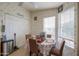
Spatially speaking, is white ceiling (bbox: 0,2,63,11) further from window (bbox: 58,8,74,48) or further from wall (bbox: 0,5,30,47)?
window (bbox: 58,8,74,48)

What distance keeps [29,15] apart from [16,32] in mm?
327

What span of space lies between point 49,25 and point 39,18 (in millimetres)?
190

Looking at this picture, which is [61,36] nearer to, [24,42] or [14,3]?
[24,42]

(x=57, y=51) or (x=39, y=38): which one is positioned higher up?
(x=39, y=38)

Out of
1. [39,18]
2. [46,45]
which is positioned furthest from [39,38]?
[39,18]

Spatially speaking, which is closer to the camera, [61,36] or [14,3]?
[14,3]

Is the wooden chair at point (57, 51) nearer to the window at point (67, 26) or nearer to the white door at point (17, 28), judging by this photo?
the window at point (67, 26)

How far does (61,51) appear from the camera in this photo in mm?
1688

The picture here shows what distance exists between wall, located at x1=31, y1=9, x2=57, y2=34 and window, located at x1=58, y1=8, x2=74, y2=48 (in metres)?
0.14

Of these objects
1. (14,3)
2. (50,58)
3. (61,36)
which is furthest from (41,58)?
(14,3)

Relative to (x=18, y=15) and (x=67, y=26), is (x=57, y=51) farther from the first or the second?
(x=18, y=15)

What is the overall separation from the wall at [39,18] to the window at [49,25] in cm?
5

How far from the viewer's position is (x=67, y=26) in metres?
1.71

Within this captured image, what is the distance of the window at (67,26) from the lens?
1685 mm
